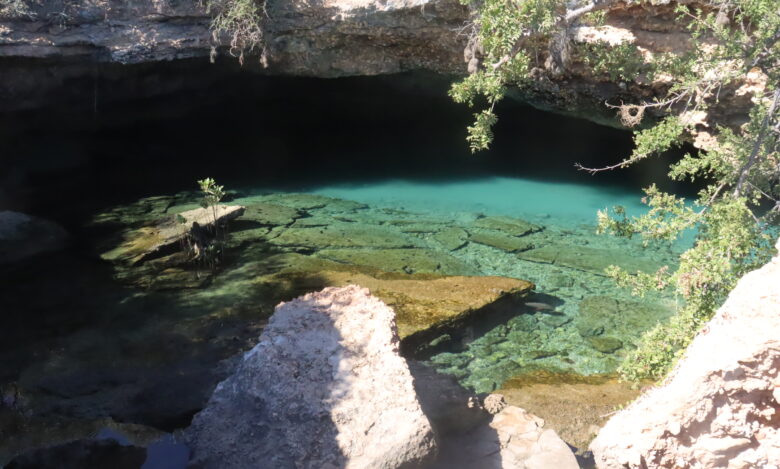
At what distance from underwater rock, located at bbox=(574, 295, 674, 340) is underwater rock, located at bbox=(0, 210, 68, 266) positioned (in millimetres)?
6314

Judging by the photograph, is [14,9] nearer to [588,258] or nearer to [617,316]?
[588,258]

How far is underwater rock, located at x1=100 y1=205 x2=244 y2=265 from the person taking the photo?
8.16m

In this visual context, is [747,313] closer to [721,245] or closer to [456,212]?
[721,245]

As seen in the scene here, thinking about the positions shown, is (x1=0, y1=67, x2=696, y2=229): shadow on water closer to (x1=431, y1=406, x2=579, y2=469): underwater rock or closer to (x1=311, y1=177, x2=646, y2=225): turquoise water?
(x1=311, y1=177, x2=646, y2=225): turquoise water

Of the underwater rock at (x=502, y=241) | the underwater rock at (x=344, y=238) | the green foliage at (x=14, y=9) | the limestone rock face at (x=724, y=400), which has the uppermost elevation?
the green foliage at (x=14, y=9)

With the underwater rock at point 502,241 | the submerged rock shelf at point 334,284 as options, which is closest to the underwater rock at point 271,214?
the submerged rock shelf at point 334,284

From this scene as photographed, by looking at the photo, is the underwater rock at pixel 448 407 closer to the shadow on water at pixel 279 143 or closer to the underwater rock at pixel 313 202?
the underwater rock at pixel 313 202

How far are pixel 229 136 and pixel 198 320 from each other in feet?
27.8

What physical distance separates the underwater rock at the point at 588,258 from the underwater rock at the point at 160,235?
3998mm

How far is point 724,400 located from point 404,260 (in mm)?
5403

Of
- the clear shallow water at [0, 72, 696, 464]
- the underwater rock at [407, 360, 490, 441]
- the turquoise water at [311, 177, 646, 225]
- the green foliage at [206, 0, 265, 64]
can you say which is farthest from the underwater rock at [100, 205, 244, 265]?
the underwater rock at [407, 360, 490, 441]

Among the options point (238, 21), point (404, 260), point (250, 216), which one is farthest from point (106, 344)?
point (238, 21)

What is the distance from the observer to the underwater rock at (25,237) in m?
8.20

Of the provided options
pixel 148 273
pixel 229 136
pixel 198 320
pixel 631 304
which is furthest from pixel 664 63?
pixel 229 136
